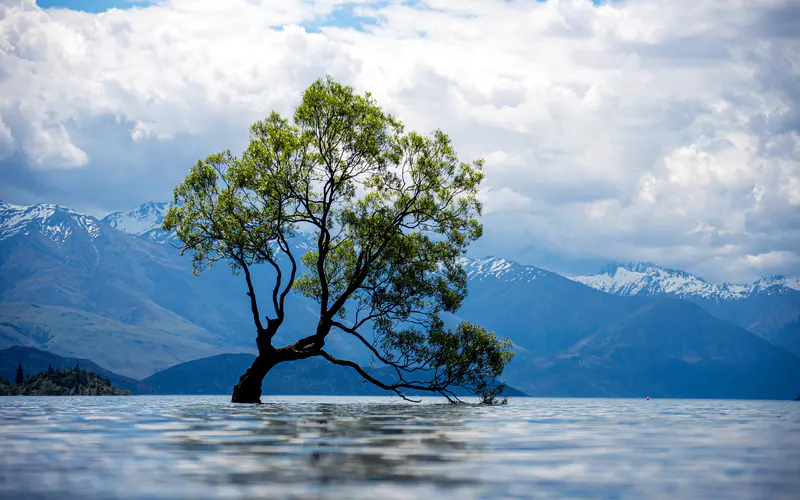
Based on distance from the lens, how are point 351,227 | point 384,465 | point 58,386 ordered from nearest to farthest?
point 384,465 < point 351,227 < point 58,386

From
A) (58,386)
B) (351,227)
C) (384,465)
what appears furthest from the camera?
(58,386)

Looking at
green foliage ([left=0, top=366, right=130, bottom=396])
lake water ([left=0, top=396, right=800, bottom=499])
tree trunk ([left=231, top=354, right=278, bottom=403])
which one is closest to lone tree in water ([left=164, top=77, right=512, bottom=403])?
tree trunk ([left=231, top=354, right=278, bottom=403])

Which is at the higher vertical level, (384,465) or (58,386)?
(384,465)

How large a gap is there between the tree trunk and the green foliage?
412ft

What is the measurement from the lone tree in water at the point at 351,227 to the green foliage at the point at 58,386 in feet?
430

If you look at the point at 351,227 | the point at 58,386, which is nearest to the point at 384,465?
the point at 351,227

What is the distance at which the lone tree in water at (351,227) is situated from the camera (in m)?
57.9

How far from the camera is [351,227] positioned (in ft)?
202

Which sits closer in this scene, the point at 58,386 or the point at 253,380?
the point at 253,380

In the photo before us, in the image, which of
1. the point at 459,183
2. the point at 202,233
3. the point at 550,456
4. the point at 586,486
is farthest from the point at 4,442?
the point at 459,183

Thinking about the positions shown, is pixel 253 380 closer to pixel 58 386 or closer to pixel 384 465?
pixel 384 465

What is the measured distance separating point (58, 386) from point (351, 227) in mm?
143919

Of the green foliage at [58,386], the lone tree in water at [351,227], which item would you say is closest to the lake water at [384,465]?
the lone tree in water at [351,227]

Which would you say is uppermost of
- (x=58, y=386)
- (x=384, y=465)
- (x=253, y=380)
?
(x=253, y=380)
